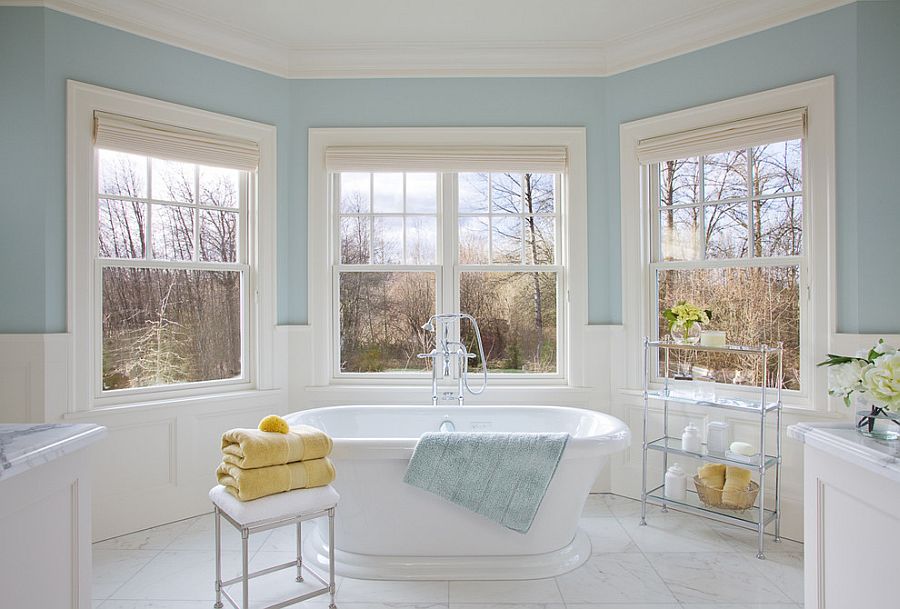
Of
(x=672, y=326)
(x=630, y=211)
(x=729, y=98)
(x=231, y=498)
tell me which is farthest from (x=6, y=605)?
(x=729, y=98)

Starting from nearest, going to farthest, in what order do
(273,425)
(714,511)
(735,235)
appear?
(273,425), (714,511), (735,235)

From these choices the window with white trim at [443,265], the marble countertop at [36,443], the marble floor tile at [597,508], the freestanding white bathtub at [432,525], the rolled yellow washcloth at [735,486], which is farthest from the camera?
the window with white trim at [443,265]

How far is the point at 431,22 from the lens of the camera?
318 centimetres

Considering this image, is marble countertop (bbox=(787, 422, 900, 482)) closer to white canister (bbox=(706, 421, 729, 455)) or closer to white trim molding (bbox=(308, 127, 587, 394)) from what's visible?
white canister (bbox=(706, 421, 729, 455))

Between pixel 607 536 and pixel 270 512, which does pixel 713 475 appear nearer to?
pixel 607 536

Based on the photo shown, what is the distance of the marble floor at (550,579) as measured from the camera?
7.45 feet

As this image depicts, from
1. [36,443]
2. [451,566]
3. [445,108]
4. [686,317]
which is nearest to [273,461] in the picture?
[36,443]

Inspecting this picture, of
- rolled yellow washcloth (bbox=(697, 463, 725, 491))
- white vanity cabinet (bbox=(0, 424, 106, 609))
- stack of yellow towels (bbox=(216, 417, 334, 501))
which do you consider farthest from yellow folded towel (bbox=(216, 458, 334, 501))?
rolled yellow washcloth (bbox=(697, 463, 725, 491))

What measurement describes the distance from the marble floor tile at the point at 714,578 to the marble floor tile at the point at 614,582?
2.2 inches

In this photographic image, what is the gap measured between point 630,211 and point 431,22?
5.12ft

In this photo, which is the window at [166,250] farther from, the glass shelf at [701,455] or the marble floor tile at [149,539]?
the glass shelf at [701,455]

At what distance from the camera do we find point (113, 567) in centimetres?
257

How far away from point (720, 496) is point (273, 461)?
2.19 metres

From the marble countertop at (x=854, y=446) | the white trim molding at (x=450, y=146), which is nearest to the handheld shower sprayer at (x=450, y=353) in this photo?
the white trim molding at (x=450, y=146)
